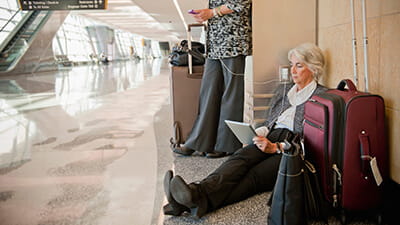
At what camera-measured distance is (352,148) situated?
1.67m

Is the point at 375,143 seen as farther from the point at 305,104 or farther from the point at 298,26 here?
the point at 298,26

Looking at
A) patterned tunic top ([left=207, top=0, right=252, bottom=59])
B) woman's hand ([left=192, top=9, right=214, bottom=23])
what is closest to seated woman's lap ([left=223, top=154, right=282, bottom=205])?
patterned tunic top ([left=207, top=0, right=252, bottom=59])

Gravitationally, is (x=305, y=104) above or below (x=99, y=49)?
below

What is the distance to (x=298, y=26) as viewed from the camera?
297 cm

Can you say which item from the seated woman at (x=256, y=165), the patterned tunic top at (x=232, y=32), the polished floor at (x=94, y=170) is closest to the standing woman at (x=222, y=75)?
the patterned tunic top at (x=232, y=32)

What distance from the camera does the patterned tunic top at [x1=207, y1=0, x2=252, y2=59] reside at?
9.21 feet

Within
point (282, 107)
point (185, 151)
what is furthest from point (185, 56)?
point (282, 107)

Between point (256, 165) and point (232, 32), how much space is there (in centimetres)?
119

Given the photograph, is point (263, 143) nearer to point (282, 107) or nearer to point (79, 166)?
point (282, 107)

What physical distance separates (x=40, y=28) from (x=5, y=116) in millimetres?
15083

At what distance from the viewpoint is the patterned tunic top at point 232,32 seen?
2.81 m

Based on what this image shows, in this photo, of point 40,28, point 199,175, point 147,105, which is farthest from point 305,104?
point 40,28

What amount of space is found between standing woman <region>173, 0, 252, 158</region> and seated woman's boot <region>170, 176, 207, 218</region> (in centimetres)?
110

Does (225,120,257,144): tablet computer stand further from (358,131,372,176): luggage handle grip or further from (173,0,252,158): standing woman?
(173,0,252,158): standing woman
